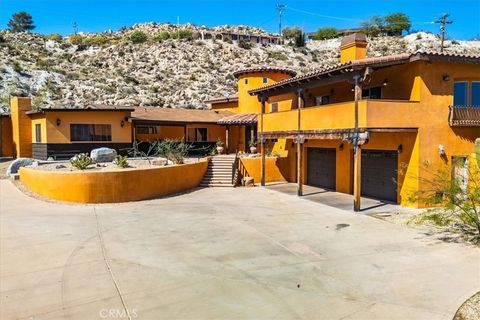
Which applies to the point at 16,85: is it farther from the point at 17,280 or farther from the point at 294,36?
the point at 294,36

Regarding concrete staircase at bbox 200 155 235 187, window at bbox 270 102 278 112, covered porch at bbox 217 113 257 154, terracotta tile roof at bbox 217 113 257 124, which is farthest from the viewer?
covered porch at bbox 217 113 257 154

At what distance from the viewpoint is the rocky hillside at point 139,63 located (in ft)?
164

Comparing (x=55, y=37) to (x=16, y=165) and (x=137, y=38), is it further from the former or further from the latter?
(x=16, y=165)

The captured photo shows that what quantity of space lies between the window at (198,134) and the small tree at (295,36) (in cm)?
5467

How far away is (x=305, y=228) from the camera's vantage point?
13125 mm

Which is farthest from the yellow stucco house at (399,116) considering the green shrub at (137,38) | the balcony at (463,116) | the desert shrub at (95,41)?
the green shrub at (137,38)

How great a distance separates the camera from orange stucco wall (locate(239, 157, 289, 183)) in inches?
986

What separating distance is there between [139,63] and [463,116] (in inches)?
2289

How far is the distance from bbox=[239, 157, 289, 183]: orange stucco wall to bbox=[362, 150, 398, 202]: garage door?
7191 mm

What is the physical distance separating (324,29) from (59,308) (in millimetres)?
97508

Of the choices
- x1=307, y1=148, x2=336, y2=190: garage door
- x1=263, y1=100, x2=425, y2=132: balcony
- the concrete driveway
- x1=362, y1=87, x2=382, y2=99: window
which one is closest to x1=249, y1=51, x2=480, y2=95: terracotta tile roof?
x1=263, y1=100, x2=425, y2=132: balcony

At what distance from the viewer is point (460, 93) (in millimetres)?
16516

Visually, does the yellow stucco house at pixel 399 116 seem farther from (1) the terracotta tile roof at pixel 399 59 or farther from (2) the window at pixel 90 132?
(2) the window at pixel 90 132

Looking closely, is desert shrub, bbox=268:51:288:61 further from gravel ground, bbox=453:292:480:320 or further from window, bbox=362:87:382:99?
gravel ground, bbox=453:292:480:320
